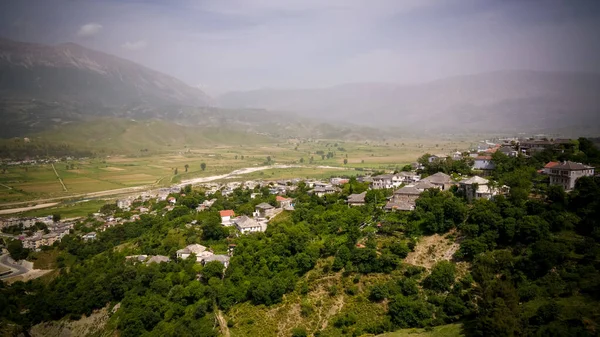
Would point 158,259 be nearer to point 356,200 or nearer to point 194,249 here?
point 194,249

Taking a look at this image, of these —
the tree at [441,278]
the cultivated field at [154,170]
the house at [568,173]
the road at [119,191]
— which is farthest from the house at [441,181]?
the road at [119,191]

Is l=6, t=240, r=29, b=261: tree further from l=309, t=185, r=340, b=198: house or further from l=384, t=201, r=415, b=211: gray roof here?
l=384, t=201, r=415, b=211: gray roof

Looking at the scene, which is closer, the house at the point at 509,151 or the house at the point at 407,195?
the house at the point at 407,195

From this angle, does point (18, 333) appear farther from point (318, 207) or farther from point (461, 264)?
point (461, 264)

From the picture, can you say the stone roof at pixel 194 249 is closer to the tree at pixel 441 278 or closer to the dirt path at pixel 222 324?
the dirt path at pixel 222 324

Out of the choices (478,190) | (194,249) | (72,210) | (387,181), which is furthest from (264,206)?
(72,210)

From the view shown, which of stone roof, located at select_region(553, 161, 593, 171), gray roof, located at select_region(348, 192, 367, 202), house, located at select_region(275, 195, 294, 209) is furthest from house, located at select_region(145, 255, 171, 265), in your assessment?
stone roof, located at select_region(553, 161, 593, 171)
